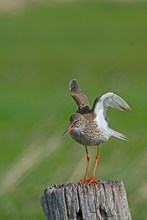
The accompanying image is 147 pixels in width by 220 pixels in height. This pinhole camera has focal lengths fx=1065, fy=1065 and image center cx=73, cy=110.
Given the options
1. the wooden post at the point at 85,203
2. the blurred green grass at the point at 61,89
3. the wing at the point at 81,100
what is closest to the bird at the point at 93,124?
the wing at the point at 81,100

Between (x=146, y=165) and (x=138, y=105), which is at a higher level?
(x=138, y=105)

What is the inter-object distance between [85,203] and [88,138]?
120cm

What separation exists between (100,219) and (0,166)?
9376 mm

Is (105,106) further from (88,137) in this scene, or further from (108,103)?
(88,137)

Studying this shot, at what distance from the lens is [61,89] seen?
25.8 metres

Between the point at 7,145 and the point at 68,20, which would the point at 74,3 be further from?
the point at 7,145

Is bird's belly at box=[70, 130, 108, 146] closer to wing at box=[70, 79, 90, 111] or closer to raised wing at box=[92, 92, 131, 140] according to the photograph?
raised wing at box=[92, 92, 131, 140]

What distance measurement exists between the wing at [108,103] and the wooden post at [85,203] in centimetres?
90

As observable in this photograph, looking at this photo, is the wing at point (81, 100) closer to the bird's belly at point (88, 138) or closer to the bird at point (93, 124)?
the bird at point (93, 124)

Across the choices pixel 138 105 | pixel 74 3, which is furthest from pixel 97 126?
pixel 74 3

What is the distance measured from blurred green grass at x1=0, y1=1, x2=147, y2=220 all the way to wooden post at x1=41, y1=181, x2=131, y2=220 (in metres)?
3.44

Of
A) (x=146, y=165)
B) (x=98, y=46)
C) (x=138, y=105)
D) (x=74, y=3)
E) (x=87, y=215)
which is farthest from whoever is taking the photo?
(x=74, y=3)

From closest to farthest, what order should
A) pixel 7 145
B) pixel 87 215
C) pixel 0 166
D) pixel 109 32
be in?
pixel 87 215, pixel 0 166, pixel 7 145, pixel 109 32

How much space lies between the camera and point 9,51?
38406mm
